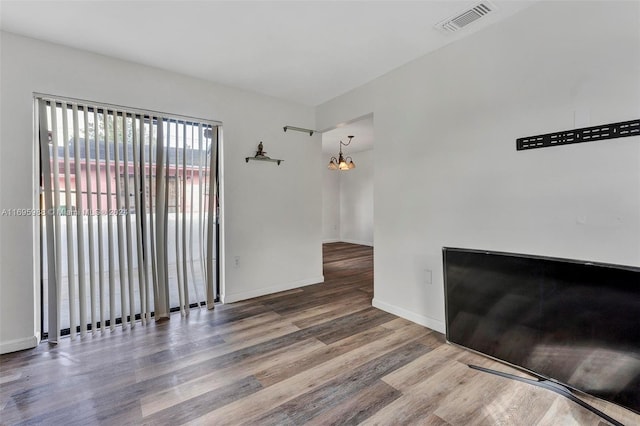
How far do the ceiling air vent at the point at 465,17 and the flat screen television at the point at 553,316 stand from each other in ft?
5.79

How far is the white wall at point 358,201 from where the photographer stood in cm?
767

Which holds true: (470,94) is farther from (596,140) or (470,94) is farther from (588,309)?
(588,309)

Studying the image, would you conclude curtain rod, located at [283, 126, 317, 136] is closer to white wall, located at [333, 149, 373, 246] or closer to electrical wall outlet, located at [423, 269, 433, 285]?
electrical wall outlet, located at [423, 269, 433, 285]

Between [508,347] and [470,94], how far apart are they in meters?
1.99

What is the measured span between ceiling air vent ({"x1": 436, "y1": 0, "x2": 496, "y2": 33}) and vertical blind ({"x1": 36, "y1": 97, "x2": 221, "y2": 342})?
254cm

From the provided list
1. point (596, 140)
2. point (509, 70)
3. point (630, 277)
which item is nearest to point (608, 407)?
point (630, 277)

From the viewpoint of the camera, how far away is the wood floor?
1.58 meters

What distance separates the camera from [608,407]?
1613 mm

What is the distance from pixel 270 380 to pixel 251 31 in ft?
8.75

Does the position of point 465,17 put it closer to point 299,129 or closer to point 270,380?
point 299,129

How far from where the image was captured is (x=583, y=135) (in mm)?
1799

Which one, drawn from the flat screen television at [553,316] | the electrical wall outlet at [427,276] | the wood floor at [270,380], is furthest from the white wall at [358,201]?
the flat screen television at [553,316]

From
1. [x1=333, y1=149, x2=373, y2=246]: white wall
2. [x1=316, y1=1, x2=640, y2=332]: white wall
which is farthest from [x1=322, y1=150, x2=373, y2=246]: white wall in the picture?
[x1=316, y1=1, x2=640, y2=332]: white wall

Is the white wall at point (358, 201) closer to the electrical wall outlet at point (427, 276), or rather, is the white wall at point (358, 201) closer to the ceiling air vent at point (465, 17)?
the electrical wall outlet at point (427, 276)
